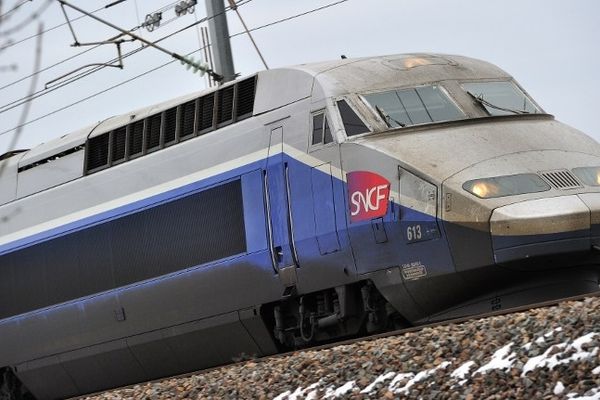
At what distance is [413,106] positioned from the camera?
546 inches

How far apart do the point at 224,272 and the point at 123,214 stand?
2.14m

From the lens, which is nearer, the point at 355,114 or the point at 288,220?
the point at 355,114

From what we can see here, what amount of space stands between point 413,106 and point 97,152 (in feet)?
16.8

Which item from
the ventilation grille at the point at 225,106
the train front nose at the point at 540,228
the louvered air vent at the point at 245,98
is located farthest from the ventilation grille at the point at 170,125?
the train front nose at the point at 540,228

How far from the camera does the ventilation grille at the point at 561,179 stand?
487 inches

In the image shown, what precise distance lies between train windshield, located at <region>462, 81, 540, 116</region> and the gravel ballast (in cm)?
368

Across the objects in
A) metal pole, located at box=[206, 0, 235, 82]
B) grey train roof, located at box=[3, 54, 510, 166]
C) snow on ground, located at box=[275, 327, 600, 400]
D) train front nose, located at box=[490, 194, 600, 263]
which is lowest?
snow on ground, located at box=[275, 327, 600, 400]

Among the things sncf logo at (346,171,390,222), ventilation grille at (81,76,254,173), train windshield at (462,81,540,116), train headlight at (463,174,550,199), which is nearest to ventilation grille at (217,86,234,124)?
ventilation grille at (81,76,254,173)

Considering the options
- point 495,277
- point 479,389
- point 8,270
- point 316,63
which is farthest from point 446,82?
point 8,270

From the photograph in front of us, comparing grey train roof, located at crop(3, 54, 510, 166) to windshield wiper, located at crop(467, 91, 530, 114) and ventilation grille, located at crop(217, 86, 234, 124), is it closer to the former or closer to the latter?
→ windshield wiper, located at crop(467, 91, 530, 114)

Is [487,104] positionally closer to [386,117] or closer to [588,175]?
[386,117]

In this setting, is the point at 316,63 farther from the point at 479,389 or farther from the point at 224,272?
the point at 479,389

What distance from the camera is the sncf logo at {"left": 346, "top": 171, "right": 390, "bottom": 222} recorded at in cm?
1285

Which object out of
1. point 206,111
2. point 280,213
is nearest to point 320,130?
point 280,213
